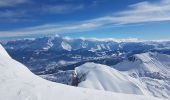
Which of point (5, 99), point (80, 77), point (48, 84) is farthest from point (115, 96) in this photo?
point (80, 77)

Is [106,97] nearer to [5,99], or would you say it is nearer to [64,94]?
[64,94]

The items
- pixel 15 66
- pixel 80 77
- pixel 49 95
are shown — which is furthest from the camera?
pixel 80 77

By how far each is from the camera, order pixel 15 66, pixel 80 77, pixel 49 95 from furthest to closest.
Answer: pixel 80 77, pixel 15 66, pixel 49 95

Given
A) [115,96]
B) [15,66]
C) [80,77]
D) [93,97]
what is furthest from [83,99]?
[80,77]

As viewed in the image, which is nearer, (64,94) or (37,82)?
(64,94)

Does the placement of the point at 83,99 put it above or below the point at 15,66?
below

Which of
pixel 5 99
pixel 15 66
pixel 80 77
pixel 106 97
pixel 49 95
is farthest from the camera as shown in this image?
pixel 80 77

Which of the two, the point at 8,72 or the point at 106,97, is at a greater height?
the point at 8,72

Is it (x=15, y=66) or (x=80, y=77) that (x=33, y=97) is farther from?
(x=80, y=77)

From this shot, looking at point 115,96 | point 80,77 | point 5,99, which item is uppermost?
point 5,99
